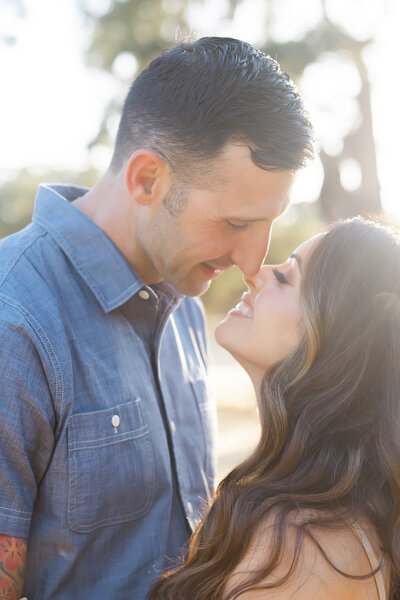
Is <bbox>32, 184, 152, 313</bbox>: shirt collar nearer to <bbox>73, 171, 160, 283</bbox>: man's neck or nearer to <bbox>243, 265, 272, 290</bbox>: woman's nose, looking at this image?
<bbox>73, 171, 160, 283</bbox>: man's neck

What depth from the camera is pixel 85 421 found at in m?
2.12

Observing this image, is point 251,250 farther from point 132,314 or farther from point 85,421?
point 85,421

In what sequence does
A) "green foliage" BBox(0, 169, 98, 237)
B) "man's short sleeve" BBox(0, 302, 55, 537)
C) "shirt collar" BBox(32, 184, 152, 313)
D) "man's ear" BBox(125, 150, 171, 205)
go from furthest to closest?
"green foliage" BBox(0, 169, 98, 237) < "man's ear" BBox(125, 150, 171, 205) < "shirt collar" BBox(32, 184, 152, 313) < "man's short sleeve" BBox(0, 302, 55, 537)

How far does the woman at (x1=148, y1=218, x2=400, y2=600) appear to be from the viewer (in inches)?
70.6

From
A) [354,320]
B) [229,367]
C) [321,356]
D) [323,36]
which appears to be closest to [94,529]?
[321,356]

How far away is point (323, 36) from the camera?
7.94 m

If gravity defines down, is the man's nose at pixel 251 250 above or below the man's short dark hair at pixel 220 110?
below

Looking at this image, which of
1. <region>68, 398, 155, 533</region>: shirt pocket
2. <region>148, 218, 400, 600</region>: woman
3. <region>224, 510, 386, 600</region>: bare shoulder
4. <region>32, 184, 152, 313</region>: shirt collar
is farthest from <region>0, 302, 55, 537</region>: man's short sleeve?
<region>224, 510, 386, 600</region>: bare shoulder

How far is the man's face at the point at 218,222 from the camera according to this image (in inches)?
94.6

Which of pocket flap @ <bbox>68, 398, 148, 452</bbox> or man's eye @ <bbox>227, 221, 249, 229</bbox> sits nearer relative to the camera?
pocket flap @ <bbox>68, 398, 148, 452</bbox>

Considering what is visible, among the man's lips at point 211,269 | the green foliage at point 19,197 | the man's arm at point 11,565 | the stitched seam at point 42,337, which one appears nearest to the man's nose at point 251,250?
the man's lips at point 211,269

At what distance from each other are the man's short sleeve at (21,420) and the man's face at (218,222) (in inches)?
27.2

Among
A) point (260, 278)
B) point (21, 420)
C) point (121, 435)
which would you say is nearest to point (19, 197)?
point (260, 278)

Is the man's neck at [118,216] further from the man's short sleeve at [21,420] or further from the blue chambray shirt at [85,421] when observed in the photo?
the man's short sleeve at [21,420]
